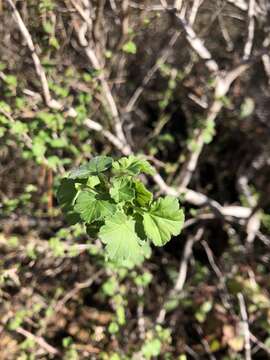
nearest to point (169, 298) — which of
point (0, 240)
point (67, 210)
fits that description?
point (0, 240)

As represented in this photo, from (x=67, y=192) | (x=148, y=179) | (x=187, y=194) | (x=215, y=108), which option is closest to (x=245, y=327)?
(x=187, y=194)

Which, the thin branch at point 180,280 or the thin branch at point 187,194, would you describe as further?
the thin branch at point 180,280

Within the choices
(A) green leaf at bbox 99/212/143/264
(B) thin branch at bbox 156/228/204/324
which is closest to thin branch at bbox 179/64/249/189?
(B) thin branch at bbox 156/228/204/324

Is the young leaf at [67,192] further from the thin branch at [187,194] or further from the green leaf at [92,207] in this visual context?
the thin branch at [187,194]

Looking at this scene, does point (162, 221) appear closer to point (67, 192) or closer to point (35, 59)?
point (67, 192)

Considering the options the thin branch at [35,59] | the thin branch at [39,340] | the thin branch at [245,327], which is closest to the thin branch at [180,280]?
the thin branch at [245,327]
